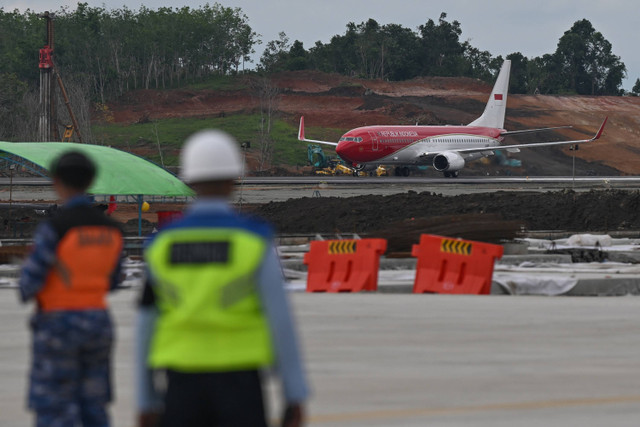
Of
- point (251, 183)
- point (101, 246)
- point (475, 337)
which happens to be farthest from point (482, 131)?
point (101, 246)

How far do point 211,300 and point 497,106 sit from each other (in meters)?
79.3

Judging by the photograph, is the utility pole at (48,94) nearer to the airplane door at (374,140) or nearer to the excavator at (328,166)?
the airplane door at (374,140)

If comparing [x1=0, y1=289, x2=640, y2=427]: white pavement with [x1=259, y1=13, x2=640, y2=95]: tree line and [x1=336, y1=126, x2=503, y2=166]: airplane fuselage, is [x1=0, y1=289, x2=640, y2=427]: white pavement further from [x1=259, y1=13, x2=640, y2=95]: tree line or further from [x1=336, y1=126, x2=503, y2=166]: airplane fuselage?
[x1=259, y1=13, x2=640, y2=95]: tree line

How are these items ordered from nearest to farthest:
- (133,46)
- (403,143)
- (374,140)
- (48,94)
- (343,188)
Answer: (343,188)
(48,94)
(374,140)
(403,143)
(133,46)

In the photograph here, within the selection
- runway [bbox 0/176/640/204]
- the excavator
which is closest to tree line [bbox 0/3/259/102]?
the excavator

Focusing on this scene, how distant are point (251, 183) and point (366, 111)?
189ft

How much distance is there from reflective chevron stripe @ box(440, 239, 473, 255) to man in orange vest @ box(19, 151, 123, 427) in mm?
11855

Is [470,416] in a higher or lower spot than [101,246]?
lower

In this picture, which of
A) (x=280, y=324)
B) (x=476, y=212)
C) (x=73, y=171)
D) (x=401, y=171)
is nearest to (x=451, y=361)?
(x=73, y=171)

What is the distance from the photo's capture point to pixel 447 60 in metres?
151

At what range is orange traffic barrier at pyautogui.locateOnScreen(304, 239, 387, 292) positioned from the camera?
17.1 meters

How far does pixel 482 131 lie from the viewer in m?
78.5

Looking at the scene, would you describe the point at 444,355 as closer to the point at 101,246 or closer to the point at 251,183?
the point at 101,246

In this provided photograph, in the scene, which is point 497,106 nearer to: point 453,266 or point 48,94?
point 48,94
